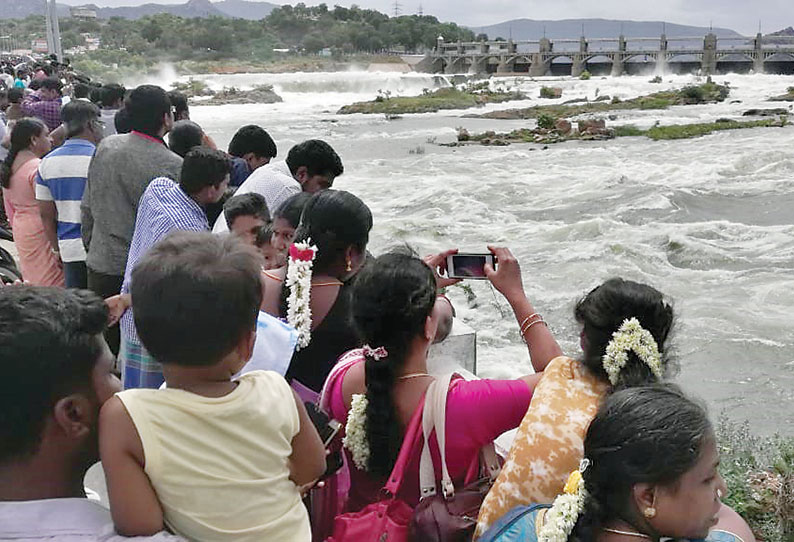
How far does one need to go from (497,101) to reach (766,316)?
129 ft

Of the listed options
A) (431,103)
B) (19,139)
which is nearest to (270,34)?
(431,103)

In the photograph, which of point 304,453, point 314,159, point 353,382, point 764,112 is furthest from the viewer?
point 764,112

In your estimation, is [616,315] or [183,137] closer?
[616,315]

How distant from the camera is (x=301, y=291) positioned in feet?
9.36

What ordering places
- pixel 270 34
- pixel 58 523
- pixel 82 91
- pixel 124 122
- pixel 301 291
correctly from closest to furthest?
pixel 58 523 < pixel 301 291 < pixel 124 122 < pixel 82 91 < pixel 270 34

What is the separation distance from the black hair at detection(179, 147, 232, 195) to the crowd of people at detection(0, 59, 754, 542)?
189mm

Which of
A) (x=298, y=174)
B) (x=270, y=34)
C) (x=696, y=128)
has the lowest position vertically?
(x=696, y=128)

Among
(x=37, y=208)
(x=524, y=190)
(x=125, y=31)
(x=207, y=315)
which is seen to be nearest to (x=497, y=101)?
(x=524, y=190)

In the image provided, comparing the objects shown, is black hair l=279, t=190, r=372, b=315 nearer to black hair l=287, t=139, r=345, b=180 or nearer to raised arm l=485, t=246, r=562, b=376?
raised arm l=485, t=246, r=562, b=376

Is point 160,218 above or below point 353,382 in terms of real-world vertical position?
above

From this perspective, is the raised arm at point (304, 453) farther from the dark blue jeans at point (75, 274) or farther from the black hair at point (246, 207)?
the dark blue jeans at point (75, 274)

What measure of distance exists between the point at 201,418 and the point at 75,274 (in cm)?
347

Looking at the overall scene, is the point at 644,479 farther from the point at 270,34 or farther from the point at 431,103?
the point at 270,34

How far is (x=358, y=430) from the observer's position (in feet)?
7.74
